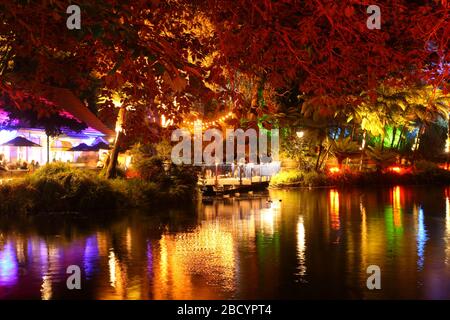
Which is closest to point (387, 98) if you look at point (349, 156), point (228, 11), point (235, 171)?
point (349, 156)

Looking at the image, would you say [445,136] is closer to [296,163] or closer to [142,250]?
[296,163]

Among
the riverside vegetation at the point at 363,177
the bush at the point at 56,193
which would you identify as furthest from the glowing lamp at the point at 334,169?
the bush at the point at 56,193

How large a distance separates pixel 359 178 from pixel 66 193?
25.9 metres

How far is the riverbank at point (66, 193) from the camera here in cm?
2067

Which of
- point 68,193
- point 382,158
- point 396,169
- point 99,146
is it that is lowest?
point 68,193

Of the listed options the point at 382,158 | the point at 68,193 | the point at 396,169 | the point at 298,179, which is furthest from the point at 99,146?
the point at 396,169

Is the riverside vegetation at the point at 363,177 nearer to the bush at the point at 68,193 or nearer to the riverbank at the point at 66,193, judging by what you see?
the bush at the point at 68,193

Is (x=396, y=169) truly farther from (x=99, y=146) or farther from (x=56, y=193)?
(x=56, y=193)

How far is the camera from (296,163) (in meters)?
43.4

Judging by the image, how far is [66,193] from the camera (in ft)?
69.3

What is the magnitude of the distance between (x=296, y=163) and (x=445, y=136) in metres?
24.0

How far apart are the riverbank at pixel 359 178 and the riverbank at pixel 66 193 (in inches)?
673

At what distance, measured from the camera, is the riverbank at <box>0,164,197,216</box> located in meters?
20.7

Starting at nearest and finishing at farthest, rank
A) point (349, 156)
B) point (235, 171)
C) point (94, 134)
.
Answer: point (235, 171)
point (94, 134)
point (349, 156)
